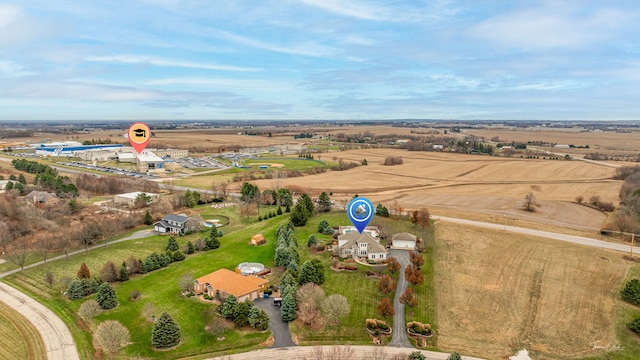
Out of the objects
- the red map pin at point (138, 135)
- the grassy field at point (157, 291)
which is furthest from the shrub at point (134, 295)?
the red map pin at point (138, 135)

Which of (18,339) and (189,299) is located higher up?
(189,299)

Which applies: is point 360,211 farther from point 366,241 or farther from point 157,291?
point 157,291

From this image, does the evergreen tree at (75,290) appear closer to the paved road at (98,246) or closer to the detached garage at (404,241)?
the paved road at (98,246)

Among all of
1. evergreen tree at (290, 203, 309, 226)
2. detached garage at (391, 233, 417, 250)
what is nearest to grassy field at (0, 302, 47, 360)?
evergreen tree at (290, 203, 309, 226)

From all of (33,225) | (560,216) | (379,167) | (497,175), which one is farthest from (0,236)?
(497,175)

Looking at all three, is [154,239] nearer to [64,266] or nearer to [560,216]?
[64,266]

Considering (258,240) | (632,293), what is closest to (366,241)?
(258,240)
